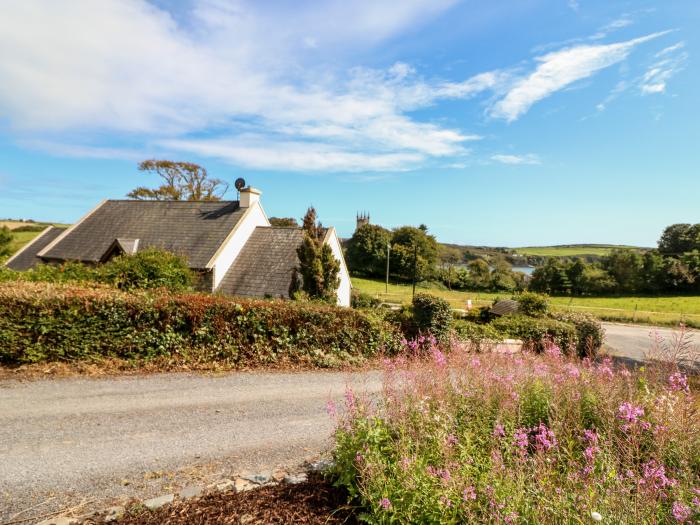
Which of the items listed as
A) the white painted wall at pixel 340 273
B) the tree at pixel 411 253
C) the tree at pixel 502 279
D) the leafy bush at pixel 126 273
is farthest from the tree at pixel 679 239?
the leafy bush at pixel 126 273

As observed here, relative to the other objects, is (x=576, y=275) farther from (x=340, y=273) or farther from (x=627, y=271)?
(x=340, y=273)

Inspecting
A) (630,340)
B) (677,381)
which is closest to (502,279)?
(630,340)

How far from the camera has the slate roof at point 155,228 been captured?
20.4m

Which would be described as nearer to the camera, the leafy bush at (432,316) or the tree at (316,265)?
the leafy bush at (432,316)

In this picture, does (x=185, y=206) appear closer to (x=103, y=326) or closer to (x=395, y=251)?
(x=103, y=326)

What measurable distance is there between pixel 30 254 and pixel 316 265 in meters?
20.1

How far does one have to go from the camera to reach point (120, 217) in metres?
23.6

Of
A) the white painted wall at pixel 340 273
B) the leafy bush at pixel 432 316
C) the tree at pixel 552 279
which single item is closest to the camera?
the leafy bush at pixel 432 316

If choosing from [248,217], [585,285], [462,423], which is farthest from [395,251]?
[462,423]

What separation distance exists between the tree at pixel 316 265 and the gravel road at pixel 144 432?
7.98 metres

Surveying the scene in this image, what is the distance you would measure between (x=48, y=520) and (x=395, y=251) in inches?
2243

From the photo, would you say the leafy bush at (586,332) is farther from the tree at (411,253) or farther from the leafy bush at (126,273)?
the tree at (411,253)

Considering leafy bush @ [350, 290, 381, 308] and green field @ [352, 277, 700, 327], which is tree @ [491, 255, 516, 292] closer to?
green field @ [352, 277, 700, 327]

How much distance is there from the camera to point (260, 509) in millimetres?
3559
